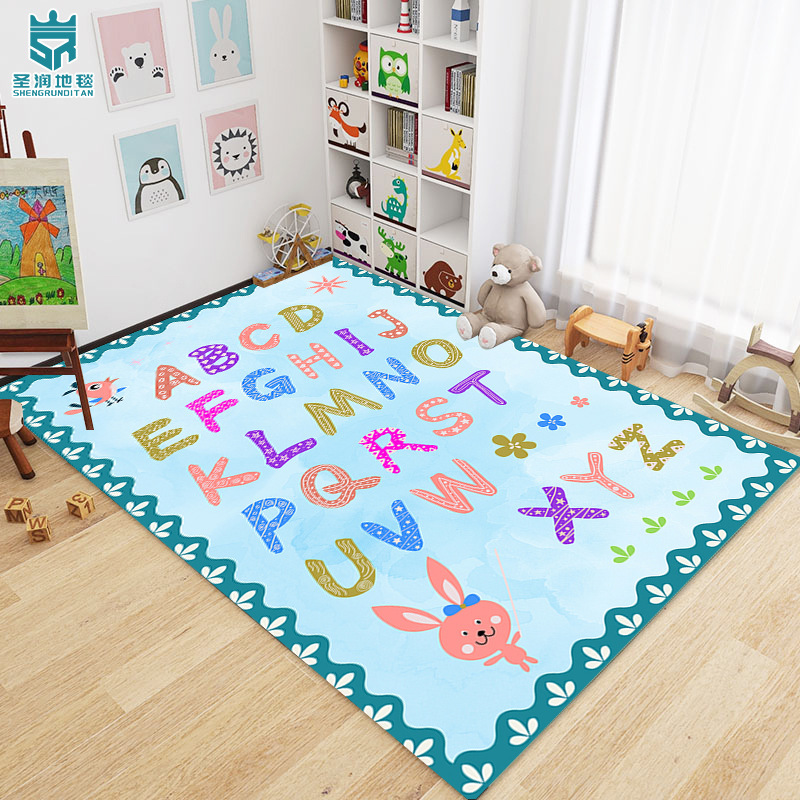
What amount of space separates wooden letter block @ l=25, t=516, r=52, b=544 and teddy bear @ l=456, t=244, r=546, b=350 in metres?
2.04

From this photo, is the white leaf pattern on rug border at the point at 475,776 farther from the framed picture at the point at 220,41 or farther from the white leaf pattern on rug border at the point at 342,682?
the framed picture at the point at 220,41

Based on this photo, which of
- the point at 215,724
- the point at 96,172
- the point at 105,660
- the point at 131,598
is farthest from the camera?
the point at 96,172

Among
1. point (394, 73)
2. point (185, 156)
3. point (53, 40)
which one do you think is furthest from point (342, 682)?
point (394, 73)

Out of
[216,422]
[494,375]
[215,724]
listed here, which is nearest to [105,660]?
[215,724]

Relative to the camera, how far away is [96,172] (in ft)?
12.5

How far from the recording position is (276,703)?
8.03 feet

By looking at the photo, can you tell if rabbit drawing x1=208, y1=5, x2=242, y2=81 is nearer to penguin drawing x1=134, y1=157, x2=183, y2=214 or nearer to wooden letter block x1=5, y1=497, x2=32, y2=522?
penguin drawing x1=134, y1=157, x2=183, y2=214

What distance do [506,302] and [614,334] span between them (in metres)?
0.52

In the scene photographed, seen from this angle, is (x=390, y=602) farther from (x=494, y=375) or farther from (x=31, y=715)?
(x=494, y=375)

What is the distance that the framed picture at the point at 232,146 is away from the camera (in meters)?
4.14

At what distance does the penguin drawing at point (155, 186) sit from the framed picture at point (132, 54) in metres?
0.29

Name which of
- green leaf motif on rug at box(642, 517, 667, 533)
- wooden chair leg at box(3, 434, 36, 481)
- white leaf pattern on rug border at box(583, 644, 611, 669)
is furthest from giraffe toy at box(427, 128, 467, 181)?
white leaf pattern on rug border at box(583, 644, 611, 669)

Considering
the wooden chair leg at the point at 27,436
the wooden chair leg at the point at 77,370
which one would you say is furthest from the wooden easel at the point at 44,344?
the wooden chair leg at the point at 27,436

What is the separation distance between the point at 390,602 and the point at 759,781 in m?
1.15
